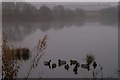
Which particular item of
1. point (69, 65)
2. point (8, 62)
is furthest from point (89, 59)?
point (8, 62)

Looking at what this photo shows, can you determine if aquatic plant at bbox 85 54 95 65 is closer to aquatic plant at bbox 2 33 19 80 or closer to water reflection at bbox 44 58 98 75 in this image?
water reflection at bbox 44 58 98 75

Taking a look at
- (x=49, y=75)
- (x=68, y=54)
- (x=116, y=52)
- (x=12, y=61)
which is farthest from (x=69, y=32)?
(x=12, y=61)

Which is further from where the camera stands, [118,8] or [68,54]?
[68,54]

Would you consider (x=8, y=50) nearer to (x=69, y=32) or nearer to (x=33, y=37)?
(x=33, y=37)

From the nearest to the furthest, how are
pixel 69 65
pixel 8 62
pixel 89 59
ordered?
1. pixel 8 62
2. pixel 89 59
3. pixel 69 65

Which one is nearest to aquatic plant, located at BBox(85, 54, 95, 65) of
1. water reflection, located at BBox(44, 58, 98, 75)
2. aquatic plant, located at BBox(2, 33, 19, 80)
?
water reflection, located at BBox(44, 58, 98, 75)

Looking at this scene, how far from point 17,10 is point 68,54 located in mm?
807

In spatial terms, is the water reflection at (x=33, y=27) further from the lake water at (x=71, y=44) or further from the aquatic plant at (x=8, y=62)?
the aquatic plant at (x=8, y=62)

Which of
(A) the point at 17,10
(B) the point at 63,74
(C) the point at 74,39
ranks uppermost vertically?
(A) the point at 17,10

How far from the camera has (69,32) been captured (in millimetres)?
3242

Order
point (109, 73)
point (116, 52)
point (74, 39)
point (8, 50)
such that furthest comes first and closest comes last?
point (74, 39), point (116, 52), point (109, 73), point (8, 50)

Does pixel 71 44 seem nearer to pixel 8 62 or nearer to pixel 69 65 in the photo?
pixel 69 65

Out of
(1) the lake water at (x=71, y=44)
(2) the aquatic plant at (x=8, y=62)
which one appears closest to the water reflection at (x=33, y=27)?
(1) the lake water at (x=71, y=44)

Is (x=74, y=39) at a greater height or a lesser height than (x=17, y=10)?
lesser
